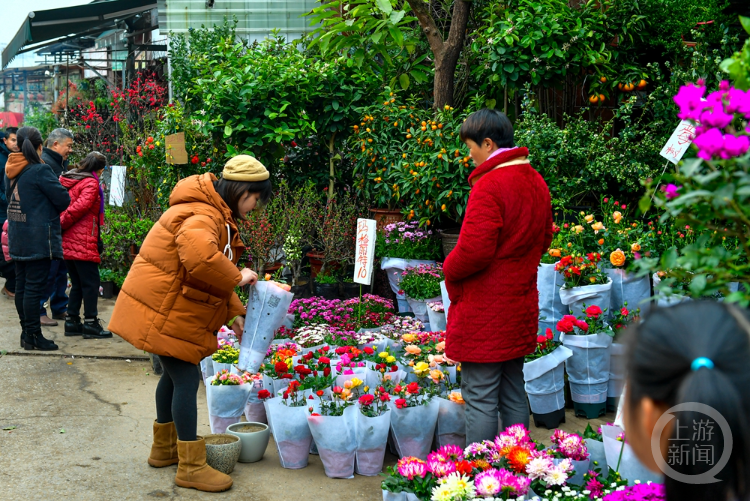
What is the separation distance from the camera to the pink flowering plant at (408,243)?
607 centimetres

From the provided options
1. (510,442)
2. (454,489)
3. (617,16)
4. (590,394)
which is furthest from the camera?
(617,16)

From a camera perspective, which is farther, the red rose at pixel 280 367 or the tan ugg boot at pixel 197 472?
the red rose at pixel 280 367

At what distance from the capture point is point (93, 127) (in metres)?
12.0

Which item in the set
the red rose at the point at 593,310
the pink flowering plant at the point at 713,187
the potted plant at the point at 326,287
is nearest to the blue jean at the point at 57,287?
the potted plant at the point at 326,287

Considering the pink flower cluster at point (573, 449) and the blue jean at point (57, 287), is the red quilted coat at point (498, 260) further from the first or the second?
the blue jean at point (57, 287)

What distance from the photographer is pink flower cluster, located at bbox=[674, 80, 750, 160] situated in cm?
122

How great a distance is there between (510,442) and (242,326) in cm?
155

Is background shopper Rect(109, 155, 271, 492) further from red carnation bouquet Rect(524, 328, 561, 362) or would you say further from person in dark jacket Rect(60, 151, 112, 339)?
person in dark jacket Rect(60, 151, 112, 339)

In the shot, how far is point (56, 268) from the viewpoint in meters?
6.89

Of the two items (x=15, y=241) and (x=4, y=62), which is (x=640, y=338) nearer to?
(x=15, y=241)

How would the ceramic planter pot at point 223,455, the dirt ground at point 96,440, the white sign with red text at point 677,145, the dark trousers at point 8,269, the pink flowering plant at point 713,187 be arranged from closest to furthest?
the pink flowering plant at point 713,187, the dirt ground at point 96,440, the ceramic planter pot at point 223,455, the white sign with red text at point 677,145, the dark trousers at point 8,269

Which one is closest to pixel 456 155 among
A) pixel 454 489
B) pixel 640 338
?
pixel 454 489

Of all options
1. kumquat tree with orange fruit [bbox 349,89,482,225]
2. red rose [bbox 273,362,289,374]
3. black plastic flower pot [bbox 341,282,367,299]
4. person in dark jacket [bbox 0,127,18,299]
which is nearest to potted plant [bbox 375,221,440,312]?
kumquat tree with orange fruit [bbox 349,89,482,225]

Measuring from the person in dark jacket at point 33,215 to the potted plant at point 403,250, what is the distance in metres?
2.72
